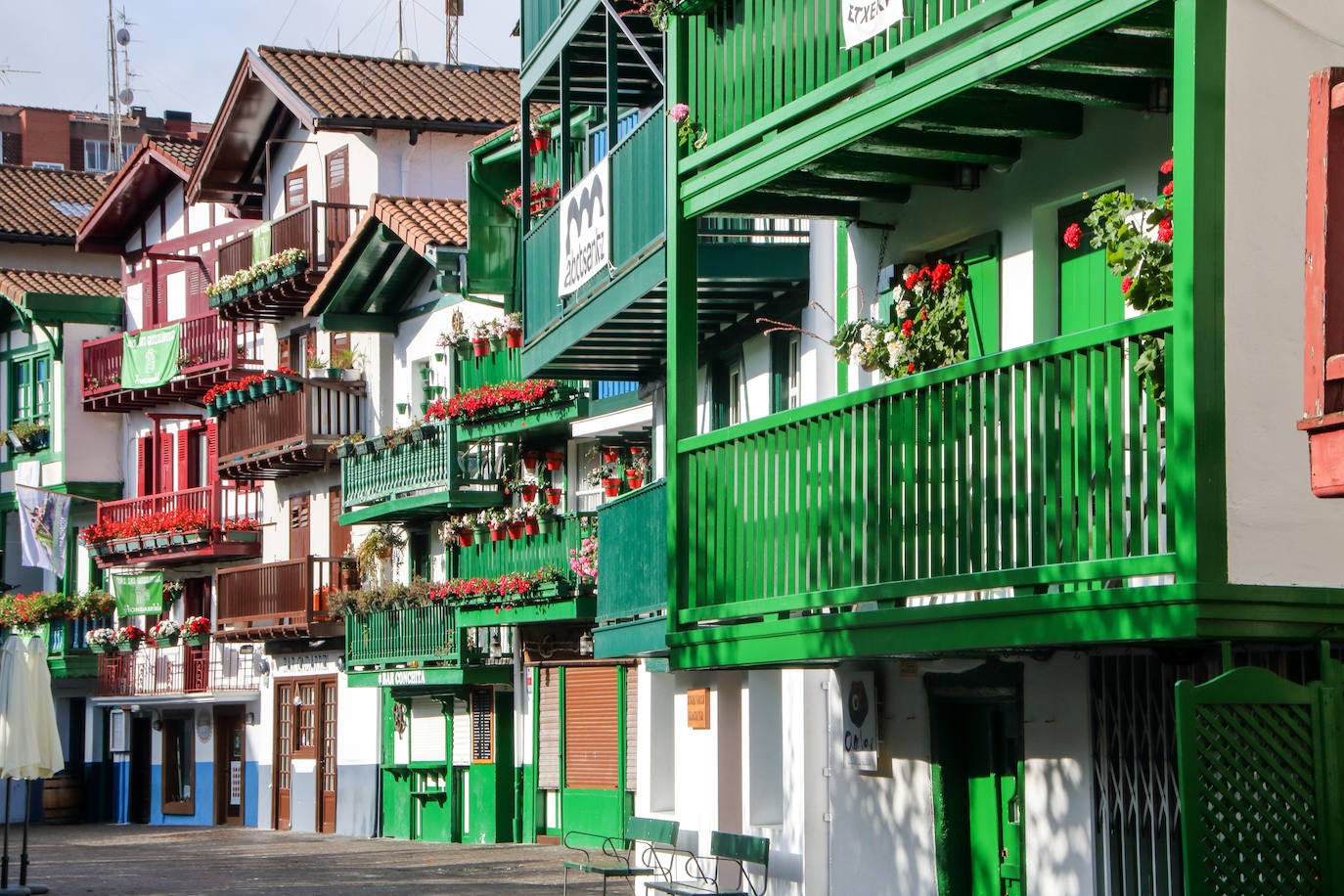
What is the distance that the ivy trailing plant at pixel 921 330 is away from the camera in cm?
1400

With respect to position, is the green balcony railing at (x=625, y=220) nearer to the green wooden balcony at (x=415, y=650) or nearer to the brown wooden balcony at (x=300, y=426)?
the green wooden balcony at (x=415, y=650)

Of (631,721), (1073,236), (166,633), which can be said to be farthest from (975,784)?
(166,633)

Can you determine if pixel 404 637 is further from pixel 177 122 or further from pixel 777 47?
pixel 177 122

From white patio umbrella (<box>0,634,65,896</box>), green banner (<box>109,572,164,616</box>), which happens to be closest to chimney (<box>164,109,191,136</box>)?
green banner (<box>109,572,164,616</box>)

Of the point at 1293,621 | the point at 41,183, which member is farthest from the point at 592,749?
the point at 41,183

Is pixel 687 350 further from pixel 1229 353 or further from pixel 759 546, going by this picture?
pixel 1229 353

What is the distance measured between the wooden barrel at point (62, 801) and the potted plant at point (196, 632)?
613 cm

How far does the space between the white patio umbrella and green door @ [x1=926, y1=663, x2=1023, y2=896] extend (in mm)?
11126

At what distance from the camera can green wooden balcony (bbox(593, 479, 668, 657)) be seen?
15578mm

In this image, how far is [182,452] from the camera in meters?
45.5

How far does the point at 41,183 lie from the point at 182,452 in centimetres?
1275

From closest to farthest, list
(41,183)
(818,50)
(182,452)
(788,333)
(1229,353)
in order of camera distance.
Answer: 1. (1229,353)
2. (818,50)
3. (788,333)
4. (182,452)
5. (41,183)

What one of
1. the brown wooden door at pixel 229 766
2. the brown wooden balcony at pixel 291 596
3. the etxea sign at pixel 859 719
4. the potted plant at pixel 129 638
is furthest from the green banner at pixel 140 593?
the etxea sign at pixel 859 719

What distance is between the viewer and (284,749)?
40250 mm
